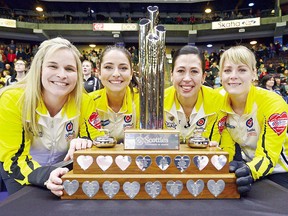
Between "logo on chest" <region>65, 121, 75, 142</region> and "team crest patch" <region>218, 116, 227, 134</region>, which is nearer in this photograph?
"logo on chest" <region>65, 121, 75, 142</region>

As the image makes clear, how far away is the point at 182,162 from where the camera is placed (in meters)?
1.02

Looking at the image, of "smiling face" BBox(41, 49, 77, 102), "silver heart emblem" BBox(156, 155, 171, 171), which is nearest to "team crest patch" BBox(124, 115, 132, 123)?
"smiling face" BBox(41, 49, 77, 102)

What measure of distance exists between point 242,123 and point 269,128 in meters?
0.19

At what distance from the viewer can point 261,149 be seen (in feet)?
4.15

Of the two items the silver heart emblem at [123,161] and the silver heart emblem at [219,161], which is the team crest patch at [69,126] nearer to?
the silver heart emblem at [123,161]

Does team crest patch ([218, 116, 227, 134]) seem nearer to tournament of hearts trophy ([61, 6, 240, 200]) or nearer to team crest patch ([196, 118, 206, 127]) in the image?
team crest patch ([196, 118, 206, 127])

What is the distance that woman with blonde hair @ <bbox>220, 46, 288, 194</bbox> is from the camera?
4.18 ft

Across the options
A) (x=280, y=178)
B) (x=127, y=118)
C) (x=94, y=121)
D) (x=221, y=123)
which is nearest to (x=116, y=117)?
(x=127, y=118)

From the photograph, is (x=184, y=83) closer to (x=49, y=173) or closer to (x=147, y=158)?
(x=147, y=158)

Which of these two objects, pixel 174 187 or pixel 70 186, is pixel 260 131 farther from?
pixel 70 186

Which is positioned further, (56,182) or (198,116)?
(198,116)

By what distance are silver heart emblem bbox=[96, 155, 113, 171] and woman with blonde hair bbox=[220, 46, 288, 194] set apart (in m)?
0.65

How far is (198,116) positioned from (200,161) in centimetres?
56

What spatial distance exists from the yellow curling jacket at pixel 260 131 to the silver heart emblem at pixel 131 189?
50 centimetres
